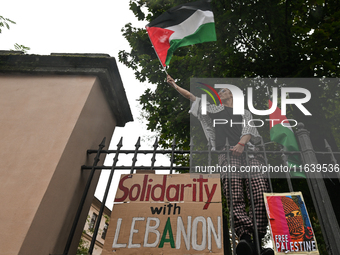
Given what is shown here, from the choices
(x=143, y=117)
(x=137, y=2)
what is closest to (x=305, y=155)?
(x=137, y=2)

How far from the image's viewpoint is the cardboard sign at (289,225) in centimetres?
228

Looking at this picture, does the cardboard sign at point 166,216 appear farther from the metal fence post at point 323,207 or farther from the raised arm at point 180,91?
the raised arm at point 180,91

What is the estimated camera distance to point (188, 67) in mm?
5574

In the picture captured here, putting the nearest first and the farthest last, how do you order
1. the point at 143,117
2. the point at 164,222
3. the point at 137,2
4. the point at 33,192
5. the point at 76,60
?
the point at 33,192
the point at 164,222
the point at 76,60
the point at 137,2
the point at 143,117

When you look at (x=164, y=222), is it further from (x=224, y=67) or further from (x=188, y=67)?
(x=224, y=67)

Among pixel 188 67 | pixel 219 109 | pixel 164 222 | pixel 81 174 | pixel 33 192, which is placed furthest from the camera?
pixel 188 67

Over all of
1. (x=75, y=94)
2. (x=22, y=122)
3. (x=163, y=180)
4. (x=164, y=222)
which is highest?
(x=75, y=94)

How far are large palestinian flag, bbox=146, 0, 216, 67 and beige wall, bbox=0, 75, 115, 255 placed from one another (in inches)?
51.5

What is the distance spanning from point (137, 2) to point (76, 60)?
3631mm

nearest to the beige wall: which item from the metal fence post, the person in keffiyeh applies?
the person in keffiyeh

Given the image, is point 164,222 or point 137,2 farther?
point 137,2

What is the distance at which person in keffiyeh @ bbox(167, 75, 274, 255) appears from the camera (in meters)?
2.48

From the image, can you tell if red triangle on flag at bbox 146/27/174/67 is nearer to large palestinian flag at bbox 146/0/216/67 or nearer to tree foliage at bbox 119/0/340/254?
large palestinian flag at bbox 146/0/216/67

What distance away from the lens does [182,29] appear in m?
4.03
